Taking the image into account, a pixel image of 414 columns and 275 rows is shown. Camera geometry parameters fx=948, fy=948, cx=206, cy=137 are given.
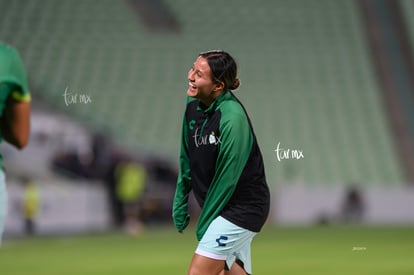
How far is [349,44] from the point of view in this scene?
648 inches

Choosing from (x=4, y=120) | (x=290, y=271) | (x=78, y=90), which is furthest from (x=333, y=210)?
(x=4, y=120)

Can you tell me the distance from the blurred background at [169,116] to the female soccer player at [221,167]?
964 cm

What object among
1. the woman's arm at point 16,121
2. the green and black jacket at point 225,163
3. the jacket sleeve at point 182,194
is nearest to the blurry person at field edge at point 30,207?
the jacket sleeve at point 182,194

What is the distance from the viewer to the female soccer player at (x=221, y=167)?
4.09m

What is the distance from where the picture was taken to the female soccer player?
13.4 feet

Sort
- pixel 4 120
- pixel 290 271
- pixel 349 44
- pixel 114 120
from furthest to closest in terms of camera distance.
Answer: pixel 349 44
pixel 114 120
pixel 290 271
pixel 4 120

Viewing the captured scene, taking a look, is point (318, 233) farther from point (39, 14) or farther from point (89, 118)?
point (39, 14)

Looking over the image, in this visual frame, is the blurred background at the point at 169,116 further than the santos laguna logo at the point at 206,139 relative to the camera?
Yes

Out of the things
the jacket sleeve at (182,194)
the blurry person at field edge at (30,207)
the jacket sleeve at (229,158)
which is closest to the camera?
the jacket sleeve at (229,158)

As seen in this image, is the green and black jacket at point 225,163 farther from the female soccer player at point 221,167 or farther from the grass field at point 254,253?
the grass field at point 254,253

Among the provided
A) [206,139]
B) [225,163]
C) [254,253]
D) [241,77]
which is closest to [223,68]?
[206,139]

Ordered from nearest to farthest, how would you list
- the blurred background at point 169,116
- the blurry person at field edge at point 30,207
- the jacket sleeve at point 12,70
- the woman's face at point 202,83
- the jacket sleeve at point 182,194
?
the jacket sleeve at point 12,70
the woman's face at point 202,83
the jacket sleeve at point 182,194
the blurry person at field edge at point 30,207
the blurred background at point 169,116

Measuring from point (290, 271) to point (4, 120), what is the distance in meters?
6.02

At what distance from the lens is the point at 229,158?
4.06m
